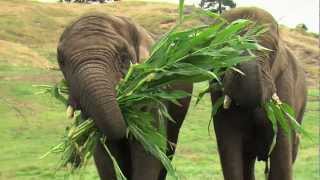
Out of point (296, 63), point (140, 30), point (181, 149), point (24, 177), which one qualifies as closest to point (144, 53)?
point (140, 30)

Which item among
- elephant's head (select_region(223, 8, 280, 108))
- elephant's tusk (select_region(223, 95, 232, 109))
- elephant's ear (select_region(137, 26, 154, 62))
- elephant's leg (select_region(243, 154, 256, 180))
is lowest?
elephant's leg (select_region(243, 154, 256, 180))

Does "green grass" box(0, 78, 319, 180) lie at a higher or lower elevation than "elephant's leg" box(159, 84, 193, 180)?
lower

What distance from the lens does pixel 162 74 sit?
7.86 m

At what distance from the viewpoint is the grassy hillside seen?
1797 centimetres

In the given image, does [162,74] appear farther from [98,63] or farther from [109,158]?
[109,158]

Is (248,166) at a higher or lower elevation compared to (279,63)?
lower

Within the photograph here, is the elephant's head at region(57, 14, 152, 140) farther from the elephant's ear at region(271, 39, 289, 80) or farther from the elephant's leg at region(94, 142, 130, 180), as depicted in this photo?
the elephant's ear at region(271, 39, 289, 80)

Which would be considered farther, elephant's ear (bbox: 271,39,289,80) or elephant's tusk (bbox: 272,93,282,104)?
elephant's ear (bbox: 271,39,289,80)

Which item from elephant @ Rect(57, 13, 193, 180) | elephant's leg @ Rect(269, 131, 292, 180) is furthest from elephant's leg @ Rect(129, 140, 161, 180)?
elephant's leg @ Rect(269, 131, 292, 180)

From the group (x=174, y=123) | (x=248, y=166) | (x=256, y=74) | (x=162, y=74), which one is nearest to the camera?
(x=162, y=74)

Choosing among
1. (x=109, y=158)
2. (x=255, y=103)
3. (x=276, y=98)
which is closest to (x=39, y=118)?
(x=109, y=158)

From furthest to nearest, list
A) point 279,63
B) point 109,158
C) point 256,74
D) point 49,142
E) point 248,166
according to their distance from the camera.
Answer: point 49,142
point 248,166
point 279,63
point 109,158
point 256,74

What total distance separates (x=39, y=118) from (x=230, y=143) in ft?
60.8

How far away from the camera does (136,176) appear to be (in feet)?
27.8
